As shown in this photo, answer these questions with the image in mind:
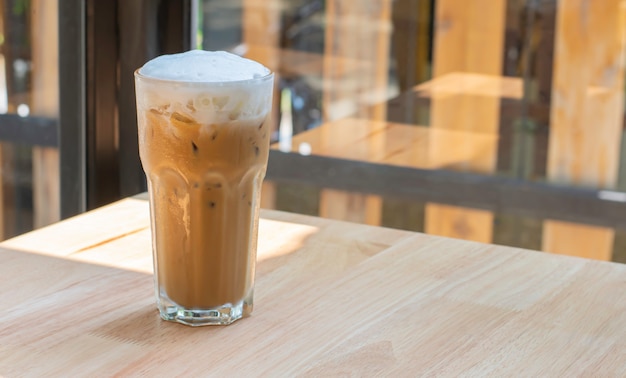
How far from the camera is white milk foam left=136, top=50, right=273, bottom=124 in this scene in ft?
2.43

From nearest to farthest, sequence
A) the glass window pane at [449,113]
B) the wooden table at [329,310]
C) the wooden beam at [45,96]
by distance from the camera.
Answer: the wooden table at [329,310] < the wooden beam at [45,96] < the glass window pane at [449,113]

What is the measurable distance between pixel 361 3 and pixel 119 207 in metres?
1.35

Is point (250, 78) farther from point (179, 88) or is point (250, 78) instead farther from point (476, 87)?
point (476, 87)

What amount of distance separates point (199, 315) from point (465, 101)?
1.67 metres

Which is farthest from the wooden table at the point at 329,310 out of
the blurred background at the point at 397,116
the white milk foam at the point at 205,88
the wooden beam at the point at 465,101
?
the wooden beam at the point at 465,101

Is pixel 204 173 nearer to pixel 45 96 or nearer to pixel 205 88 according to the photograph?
pixel 205 88

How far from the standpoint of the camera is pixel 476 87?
2363 millimetres

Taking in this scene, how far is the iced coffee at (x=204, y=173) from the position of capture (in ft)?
2.45

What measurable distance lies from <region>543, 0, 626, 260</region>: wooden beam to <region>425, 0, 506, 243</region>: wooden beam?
5.6 inches

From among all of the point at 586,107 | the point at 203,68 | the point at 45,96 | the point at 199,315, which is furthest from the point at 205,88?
the point at 586,107

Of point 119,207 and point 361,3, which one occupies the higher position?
point 361,3

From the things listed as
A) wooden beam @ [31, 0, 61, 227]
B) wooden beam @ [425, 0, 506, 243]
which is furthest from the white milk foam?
wooden beam @ [425, 0, 506, 243]


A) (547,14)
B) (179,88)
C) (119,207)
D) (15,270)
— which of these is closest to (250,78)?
(179,88)

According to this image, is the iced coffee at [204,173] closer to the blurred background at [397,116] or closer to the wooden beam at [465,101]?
the blurred background at [397,116]
